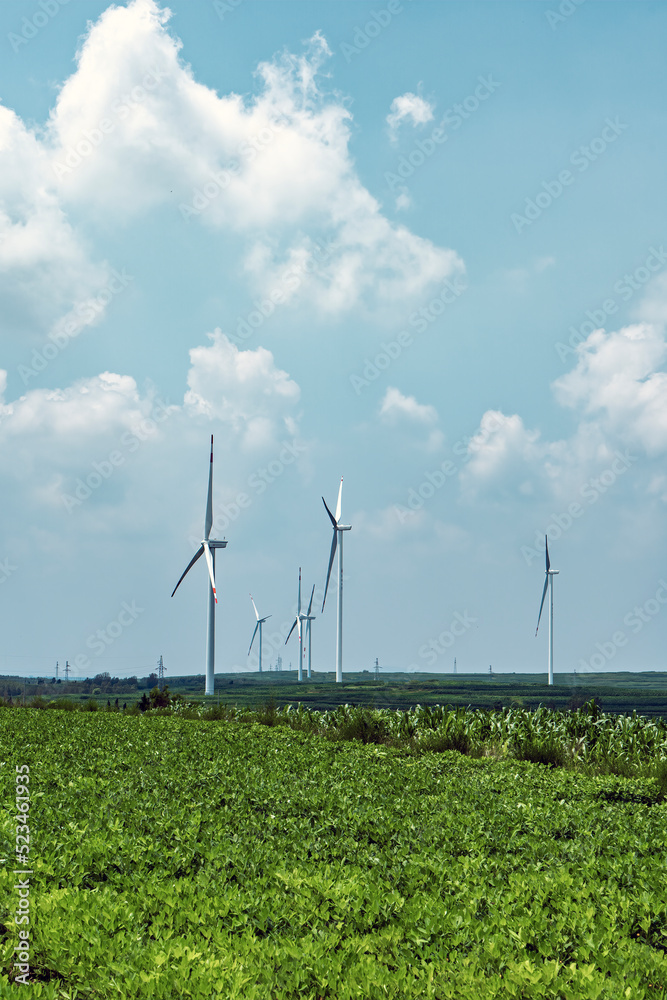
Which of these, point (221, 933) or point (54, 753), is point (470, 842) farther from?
point (54, 753)

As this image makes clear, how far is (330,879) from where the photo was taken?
636cm

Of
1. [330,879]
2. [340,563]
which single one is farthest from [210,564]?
[330,879]

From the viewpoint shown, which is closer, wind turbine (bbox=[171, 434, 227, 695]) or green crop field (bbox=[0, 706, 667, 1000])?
green crop field (bbox=[0, 706, 667, 1000])

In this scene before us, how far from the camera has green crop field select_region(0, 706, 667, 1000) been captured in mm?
4871

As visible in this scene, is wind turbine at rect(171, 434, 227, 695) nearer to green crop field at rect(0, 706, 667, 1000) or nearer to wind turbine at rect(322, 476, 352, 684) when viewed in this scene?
wind turbine at rect(322, 476, 352, 684)

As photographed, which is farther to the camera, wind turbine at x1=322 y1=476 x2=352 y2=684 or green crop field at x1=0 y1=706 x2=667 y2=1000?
wind turbine at x1=322 y1=476 x2=352 y2=684

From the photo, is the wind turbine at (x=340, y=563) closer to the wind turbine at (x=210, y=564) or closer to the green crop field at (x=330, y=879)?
the wind turbine at (x=210, y=564)

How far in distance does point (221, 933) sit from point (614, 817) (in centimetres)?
558

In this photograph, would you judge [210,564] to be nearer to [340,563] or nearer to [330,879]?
[340,563]

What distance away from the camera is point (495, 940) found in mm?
5289

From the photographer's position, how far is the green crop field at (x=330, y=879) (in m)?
4.87

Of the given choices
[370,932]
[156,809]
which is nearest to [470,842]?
[370,932]

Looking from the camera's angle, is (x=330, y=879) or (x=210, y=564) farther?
(x=210, y=564)

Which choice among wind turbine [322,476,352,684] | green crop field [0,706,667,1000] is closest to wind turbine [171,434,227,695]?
wind turbine [322,476,352,684]
